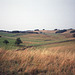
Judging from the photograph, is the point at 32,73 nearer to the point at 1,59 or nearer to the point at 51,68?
the point at 51,68

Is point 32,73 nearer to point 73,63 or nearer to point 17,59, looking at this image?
point 17,59

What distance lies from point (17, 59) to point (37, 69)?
1.39 metres

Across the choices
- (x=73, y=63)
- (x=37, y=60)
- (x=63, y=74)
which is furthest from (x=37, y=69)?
(x=73, y=63)

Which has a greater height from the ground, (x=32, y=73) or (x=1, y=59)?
(x=1, y=59)

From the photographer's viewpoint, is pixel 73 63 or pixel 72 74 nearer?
pixel 72 74

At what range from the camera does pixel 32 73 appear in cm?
300

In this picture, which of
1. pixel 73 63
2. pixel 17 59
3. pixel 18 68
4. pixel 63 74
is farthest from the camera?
pixel 17 59

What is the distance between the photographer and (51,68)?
3.22 metres

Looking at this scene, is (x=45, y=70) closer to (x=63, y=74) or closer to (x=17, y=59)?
(x=63, y=74)

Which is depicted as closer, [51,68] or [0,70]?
[0,70]

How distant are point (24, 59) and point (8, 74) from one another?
1.16 metres

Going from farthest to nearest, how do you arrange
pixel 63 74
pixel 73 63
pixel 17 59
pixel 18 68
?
pixel 17 59 < pixel 73 63 < pixel 18 68 < pixel 63 74

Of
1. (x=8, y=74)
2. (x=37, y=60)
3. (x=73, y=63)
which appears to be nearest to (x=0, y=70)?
(x=8, y=74)

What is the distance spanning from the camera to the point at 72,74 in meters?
2.92
